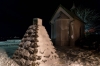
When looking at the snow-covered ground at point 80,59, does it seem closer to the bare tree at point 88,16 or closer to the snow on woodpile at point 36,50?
the snow on woodpile at point 36,50

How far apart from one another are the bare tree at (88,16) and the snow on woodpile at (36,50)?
29084 millimetres

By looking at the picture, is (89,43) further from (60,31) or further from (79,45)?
(60,31)

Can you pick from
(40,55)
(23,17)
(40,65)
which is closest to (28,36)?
(40,55)

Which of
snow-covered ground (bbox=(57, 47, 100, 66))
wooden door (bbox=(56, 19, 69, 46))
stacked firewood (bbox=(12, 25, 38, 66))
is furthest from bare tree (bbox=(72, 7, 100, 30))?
stacked firewood (bbox=(12, 25, 38, 66))

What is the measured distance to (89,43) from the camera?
17906 mm

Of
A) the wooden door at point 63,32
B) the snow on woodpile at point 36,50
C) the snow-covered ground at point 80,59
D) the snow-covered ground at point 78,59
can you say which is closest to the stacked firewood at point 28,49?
the snow on woodpile at point 36,50

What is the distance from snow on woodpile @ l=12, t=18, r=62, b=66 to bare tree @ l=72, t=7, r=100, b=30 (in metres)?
29.1

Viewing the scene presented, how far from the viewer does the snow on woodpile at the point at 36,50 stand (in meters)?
7.20

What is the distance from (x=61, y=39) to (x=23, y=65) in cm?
1298

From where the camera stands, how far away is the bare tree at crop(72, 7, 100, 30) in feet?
117

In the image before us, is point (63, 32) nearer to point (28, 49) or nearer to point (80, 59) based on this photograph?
point (80, 59)

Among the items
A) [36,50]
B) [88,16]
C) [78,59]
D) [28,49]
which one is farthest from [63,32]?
[88,16]

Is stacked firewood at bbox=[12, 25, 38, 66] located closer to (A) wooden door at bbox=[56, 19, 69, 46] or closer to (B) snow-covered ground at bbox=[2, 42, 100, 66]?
(B) snow-covered ground at bbox=[2, 42, 100, 66]

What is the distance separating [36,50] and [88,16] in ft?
108
